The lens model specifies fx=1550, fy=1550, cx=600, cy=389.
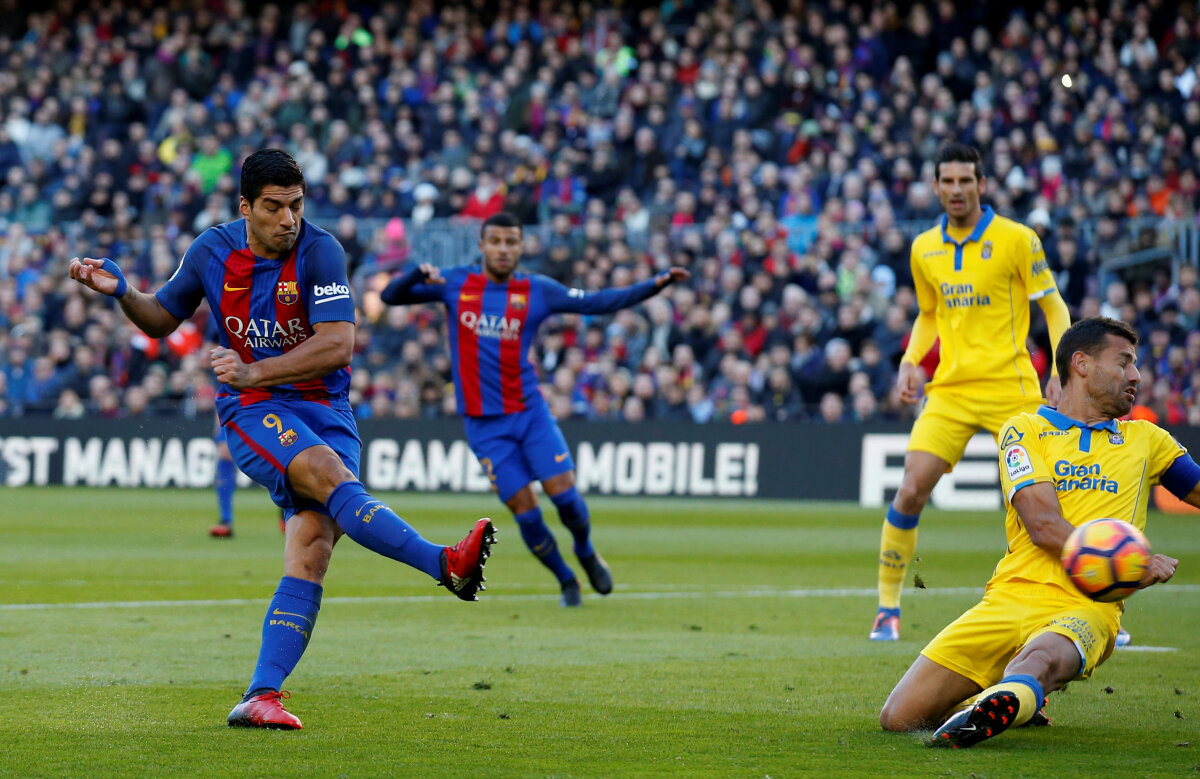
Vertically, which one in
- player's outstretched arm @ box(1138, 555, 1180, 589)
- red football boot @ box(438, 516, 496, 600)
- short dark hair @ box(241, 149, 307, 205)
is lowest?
red football boot @ box(438, 516, 496, 600)

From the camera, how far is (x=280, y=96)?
29547 mm

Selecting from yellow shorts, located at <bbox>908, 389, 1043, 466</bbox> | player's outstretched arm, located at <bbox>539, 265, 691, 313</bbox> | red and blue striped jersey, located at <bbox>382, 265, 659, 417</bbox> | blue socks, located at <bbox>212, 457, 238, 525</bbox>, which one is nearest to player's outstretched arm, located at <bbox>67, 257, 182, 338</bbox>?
player's outstretched arm, located at <bbox>539, 265, 691, 313</bbox>

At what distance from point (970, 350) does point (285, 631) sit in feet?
15.0

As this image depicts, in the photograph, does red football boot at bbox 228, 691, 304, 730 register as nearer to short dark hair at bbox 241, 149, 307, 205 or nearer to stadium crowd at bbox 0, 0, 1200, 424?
short dark hair at bbox 241, 149, 307, 205

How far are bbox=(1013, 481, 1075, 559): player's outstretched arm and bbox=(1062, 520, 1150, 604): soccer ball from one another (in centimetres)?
15

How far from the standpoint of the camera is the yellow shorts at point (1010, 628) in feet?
18.0

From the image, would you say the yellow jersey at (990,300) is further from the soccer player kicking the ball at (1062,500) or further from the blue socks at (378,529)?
the blue socks at (378,529)

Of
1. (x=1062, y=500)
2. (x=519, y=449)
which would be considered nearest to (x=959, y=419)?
(x=1062, y=500)

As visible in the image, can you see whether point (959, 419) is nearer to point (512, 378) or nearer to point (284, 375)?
point (512, 378)

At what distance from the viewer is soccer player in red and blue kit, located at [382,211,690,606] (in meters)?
10.4

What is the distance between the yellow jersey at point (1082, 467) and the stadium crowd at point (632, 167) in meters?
14.1

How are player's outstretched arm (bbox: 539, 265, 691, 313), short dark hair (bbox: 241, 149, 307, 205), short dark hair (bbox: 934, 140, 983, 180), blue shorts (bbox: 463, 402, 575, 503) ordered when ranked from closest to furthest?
short dark hair (bbox: 241, 149, 307, 205)
short dark hair (bbox: 934, 140, 983, 180)
player's outstretched arm (bbox: 539, 265, 691, 313)
blue shorts (bbox: 463, 402, 575, 503)

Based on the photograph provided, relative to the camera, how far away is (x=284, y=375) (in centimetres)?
569

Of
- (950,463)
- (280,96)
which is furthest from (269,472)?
(280,96)
